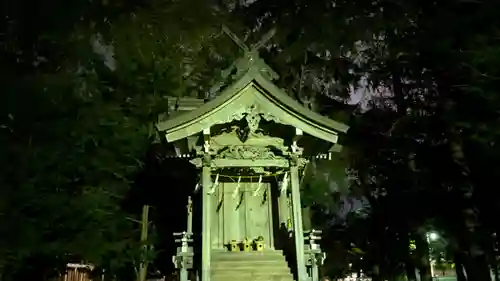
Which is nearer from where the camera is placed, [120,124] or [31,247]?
[31,247]

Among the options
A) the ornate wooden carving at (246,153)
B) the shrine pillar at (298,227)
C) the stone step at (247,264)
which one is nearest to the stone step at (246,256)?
the stone step at (247,264)

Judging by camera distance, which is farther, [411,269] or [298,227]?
[411,269]

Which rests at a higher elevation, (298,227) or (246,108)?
(246,108)

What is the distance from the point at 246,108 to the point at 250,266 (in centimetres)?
380

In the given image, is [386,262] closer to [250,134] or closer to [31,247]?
[250,134]

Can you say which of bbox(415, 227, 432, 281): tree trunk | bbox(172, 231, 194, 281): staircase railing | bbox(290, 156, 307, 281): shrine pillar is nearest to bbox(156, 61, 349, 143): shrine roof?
bbox(290, 156, 307, 281): shrine pillar

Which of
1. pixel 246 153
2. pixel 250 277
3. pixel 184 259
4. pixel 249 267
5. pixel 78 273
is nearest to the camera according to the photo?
pixel 250 277

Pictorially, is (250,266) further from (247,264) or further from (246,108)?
(246,108)

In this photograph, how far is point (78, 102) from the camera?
14.2 meters

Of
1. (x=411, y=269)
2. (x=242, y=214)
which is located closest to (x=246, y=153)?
(x=242, y=214)

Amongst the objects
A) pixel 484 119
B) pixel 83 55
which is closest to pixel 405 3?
pixel 484 119

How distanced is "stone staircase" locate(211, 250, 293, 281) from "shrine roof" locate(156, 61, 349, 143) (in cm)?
311

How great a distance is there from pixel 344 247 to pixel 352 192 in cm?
316

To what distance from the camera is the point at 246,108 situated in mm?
11305
